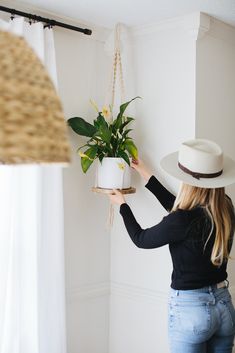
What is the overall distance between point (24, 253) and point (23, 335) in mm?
419

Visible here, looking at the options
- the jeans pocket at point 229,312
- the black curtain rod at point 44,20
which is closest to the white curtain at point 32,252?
the black curtain rod at point 44,20

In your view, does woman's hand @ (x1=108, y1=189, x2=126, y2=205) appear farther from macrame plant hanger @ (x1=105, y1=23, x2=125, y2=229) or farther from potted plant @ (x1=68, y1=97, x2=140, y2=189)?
macrame plant hanger @ (x1=105, y1=23, x2=125, y2=229)

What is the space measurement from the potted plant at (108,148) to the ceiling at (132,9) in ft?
1.59

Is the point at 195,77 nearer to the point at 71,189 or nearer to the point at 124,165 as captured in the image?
the point at 124,165

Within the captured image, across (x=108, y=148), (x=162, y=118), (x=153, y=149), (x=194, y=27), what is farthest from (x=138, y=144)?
(x=194, y=27)

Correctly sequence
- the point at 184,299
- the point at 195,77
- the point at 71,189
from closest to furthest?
the point at 184,299, the point at 195,77, the point at 71,189

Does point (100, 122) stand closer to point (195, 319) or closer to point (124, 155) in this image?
point (124, 155)

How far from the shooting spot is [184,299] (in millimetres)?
2297

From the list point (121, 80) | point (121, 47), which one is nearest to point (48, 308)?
point (121, 80)

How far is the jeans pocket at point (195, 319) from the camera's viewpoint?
2.25m

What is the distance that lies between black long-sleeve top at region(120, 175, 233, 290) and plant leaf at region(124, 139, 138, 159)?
58cm

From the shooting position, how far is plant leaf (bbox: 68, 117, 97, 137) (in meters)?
2.85

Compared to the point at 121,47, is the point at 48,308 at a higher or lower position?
lower

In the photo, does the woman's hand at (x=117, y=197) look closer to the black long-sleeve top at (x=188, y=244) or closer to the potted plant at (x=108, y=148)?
the potted plant at (x=108, y=148)
